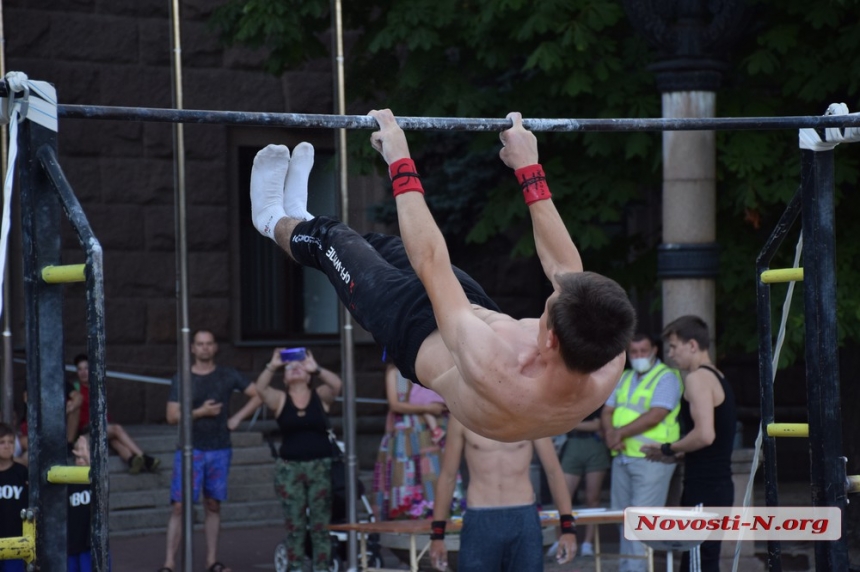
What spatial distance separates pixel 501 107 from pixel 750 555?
3918 mm

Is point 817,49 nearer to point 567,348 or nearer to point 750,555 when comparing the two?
point 750,555

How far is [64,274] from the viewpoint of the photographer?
4.64m

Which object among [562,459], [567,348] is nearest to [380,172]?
[562,459]

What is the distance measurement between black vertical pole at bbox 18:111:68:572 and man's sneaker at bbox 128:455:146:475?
7342mm

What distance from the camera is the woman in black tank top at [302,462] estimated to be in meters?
9.82

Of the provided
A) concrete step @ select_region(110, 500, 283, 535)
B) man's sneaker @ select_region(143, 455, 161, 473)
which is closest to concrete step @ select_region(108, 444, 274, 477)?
man's sneaker @ select_region(143, 455, 161, 473)

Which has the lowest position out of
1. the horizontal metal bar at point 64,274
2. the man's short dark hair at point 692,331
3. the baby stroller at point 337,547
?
the baby stroller at point 337,547

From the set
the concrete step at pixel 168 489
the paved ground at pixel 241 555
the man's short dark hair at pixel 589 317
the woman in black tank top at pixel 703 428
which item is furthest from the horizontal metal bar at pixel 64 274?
the concrete step at pixel 168 489

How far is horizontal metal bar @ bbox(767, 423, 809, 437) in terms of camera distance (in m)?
6.14

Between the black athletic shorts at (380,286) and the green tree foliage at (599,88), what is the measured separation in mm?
4406

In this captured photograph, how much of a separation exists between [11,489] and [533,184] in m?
4.30

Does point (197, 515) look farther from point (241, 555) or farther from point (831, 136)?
point (831, 136)

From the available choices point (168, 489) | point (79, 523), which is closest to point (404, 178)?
point (79, 523)

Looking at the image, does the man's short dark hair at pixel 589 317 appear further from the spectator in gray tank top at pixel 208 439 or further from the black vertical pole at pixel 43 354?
the spectator in gray tank top at pixel 208 439
